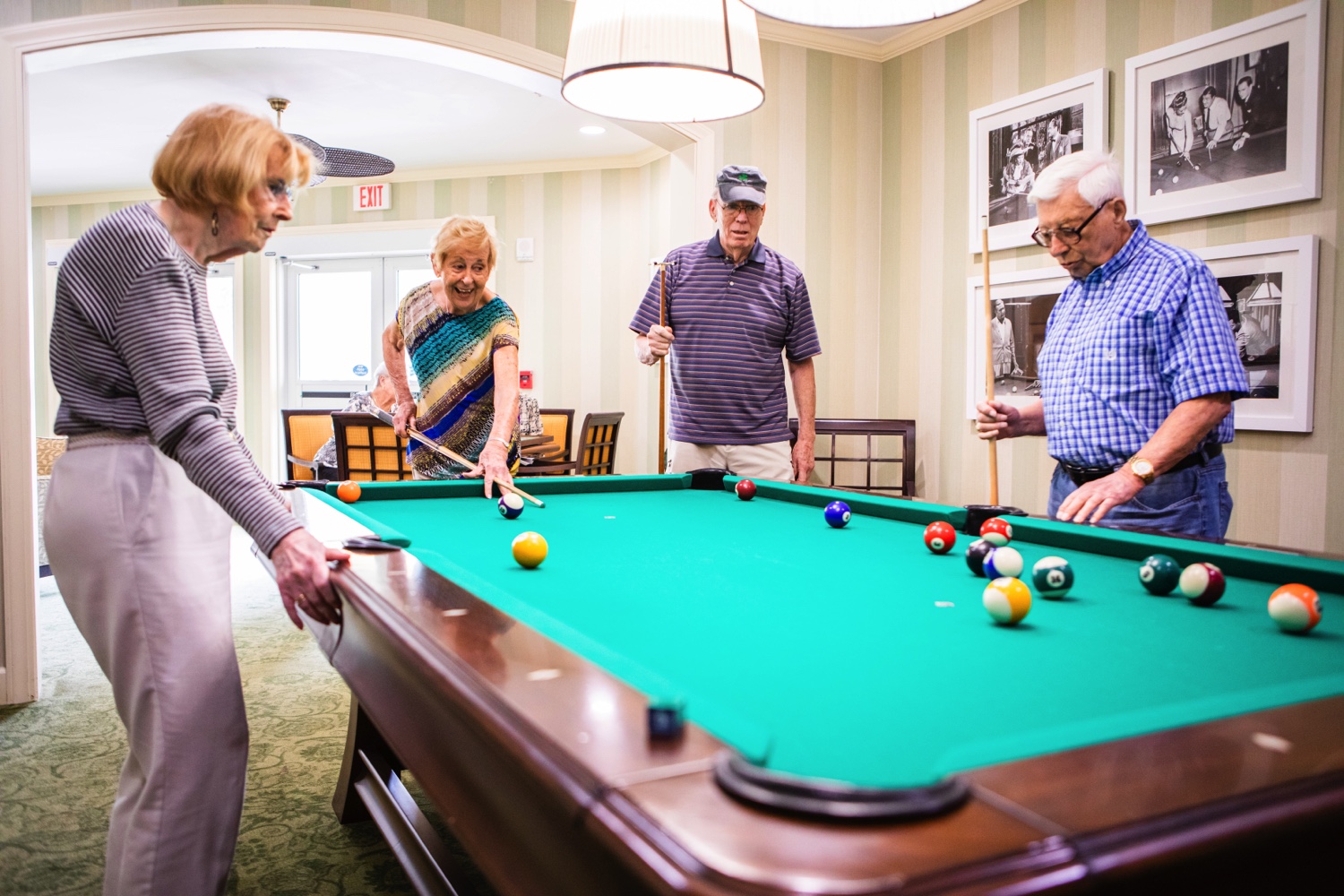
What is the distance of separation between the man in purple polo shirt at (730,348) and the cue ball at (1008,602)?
2.14 metres

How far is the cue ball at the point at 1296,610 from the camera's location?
3.65 feet

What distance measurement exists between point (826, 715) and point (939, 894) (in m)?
0.31

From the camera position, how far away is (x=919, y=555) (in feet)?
5.59

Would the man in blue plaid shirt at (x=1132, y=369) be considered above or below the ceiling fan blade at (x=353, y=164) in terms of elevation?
below

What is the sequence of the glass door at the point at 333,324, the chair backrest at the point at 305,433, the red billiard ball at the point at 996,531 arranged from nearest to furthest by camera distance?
the red billiard ball at the point at 996,531, the chair backrest at the point at 305,433, the glass door at the point at 333,324

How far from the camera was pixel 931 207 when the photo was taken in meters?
4.42

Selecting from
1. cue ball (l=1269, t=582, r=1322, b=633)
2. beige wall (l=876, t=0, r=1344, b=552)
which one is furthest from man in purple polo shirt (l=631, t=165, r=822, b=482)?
cue ball (l=1269, t=582, r=1322, b=633)

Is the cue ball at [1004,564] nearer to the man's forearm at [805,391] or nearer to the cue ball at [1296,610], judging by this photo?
the cue ball at [1296,610]

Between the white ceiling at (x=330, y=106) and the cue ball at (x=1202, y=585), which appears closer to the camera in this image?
the cue ball at (x=1202, y=585)

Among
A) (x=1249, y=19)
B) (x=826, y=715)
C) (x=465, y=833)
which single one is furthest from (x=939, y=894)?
(x=1249, y=19)

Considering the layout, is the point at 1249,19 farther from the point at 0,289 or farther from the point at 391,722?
the point at 0,289

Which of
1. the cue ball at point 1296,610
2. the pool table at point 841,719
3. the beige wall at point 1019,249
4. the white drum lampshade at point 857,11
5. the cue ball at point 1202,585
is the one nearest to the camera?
the pool table at point 841,719

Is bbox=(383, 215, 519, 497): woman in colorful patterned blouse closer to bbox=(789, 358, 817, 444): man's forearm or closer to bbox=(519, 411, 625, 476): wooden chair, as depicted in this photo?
bbox=(789, 358, 817, 444): man's forearm

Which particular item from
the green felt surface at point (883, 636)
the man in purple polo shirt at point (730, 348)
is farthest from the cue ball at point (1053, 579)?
the man in purple polo shirt at point (730, 348)
